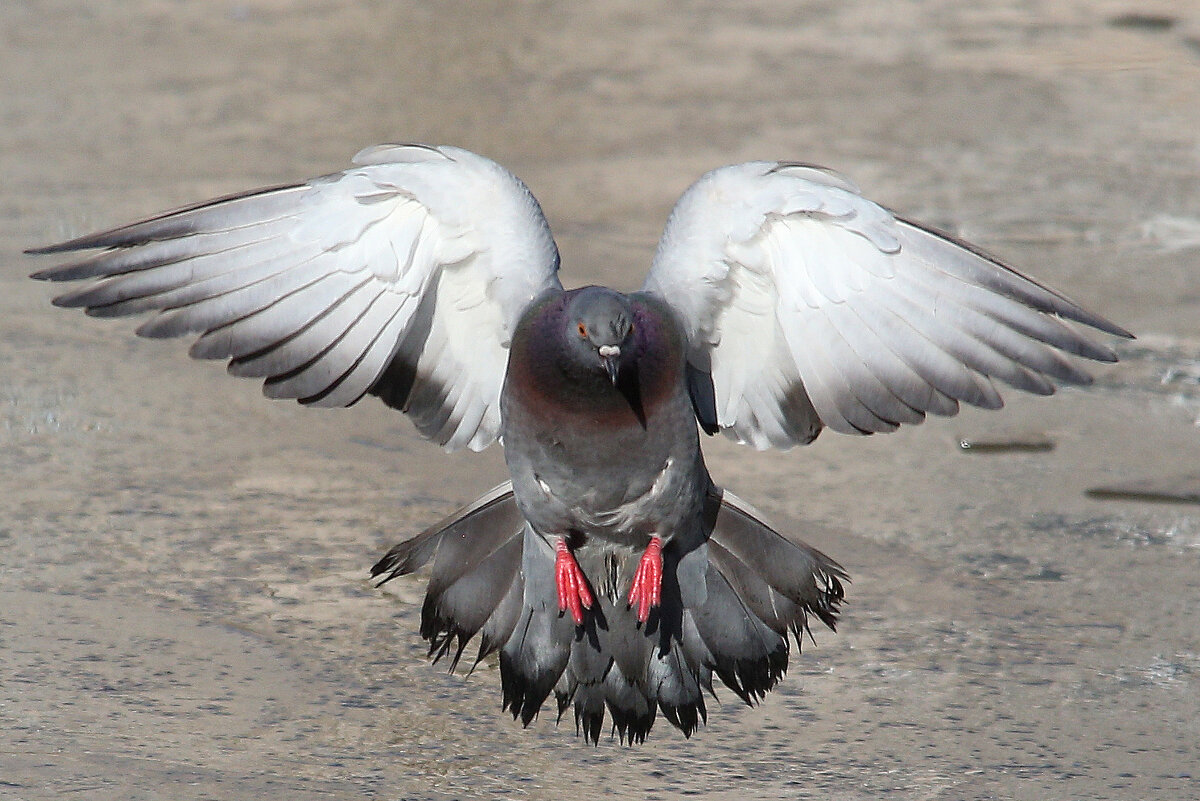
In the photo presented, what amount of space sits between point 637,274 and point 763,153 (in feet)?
5.31

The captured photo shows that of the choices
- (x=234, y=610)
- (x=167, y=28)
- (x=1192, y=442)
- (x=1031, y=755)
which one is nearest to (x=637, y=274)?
(x=1192, y=442)

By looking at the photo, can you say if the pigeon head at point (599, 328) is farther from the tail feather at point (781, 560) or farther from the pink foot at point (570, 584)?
the tail feather at point (781, 560)

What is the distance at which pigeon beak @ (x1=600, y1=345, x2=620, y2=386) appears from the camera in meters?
3.27

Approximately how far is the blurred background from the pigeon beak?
889mm

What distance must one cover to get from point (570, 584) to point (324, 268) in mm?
890

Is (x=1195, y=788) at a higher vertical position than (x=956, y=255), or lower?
lower

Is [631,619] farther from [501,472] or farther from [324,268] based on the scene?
[501,472]

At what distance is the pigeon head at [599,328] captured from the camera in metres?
3.26

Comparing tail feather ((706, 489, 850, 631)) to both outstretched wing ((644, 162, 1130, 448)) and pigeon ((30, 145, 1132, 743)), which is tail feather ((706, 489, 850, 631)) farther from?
outstretched wing ((644, 162, 1130, 448))

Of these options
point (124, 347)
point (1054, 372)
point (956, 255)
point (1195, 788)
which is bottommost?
point (1195, 788)

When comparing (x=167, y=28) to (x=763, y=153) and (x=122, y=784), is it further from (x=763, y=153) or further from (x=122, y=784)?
(x=122, y=784)

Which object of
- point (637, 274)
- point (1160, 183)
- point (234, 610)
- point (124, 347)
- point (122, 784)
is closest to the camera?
point (122, 784)

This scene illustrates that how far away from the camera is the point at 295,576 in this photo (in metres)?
4.25

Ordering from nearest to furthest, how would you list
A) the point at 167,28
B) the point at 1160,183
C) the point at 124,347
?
1. the point at 124,347
2. the point at 1160,183
3. the point at 167,28
